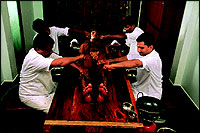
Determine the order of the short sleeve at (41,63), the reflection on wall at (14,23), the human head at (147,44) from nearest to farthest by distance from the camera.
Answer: the short sleeve at (41,63)
the human head at (147,44)
the reflection on wall at (14,23)

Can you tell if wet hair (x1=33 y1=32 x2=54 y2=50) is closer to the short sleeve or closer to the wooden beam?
the short sleeve

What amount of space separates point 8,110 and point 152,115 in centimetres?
165

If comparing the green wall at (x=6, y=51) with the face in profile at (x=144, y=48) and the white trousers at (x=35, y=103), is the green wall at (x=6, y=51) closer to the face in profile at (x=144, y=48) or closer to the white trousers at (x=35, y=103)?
the white trousers at (x=35, y=103)

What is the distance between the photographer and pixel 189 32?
3873 millimetres

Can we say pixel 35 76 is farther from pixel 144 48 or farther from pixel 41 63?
pixel 144 48

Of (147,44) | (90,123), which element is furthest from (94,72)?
(90,123)

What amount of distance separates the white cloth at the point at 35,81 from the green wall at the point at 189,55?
284 cm

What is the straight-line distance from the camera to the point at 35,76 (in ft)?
8.37

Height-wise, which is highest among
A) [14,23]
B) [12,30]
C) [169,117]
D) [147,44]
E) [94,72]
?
[147,44]

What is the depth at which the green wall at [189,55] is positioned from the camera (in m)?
3.72

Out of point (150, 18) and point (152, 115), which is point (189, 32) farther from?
point (152, 115)

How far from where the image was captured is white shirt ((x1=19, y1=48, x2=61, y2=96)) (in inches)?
95.0

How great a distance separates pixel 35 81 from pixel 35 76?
0.27ft

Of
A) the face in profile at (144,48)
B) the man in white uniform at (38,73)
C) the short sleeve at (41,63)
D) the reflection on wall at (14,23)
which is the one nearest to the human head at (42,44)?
the man in white uniform at (38,73)
